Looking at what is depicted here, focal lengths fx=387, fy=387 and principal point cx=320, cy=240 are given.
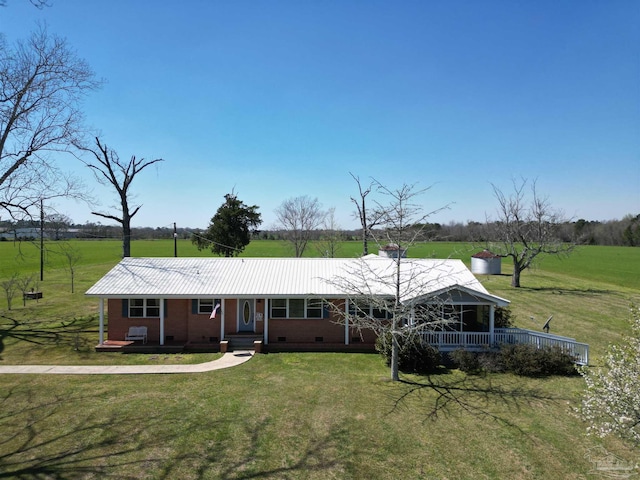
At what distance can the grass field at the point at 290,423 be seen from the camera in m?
9.38

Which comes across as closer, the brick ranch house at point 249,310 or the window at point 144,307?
the brick ranch house at point 249,310

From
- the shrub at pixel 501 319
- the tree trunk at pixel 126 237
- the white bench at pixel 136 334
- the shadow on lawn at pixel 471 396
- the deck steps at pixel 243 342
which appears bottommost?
the shadow on lawn at pixel 471 396

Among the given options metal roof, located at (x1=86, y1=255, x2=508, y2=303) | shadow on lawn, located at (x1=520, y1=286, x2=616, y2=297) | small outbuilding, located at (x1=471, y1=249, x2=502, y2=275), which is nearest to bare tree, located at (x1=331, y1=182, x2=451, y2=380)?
metal roof, located at (x1=86, y1=255, x2=508, y2=303)

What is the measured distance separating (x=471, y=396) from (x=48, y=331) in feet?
73.5

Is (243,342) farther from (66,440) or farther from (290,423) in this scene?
(66,440)

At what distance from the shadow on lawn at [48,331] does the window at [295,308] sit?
385 inches

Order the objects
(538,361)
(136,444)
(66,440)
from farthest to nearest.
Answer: (538,361) → (66,440) → (136,444)

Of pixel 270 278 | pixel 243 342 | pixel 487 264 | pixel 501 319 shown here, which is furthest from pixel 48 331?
pixel 487 264

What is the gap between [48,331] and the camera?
22.0 m

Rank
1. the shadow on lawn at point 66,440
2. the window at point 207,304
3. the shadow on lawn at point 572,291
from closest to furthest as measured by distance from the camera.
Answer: the shadow on lawn at point 66,440 → the window at point 207,304 → the shadow on lawn at point 572,291

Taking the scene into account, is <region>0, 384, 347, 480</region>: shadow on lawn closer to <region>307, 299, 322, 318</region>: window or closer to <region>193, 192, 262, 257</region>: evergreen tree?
<region>307, 299, 322, 318</region>: window

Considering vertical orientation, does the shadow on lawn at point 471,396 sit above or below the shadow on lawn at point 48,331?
below

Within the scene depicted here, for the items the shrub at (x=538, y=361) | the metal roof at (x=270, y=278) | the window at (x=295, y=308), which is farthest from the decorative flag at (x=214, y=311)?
the shrub at (x=538, y=361)

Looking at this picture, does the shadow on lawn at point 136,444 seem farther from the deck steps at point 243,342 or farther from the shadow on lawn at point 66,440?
the deck steps at point 243,342
